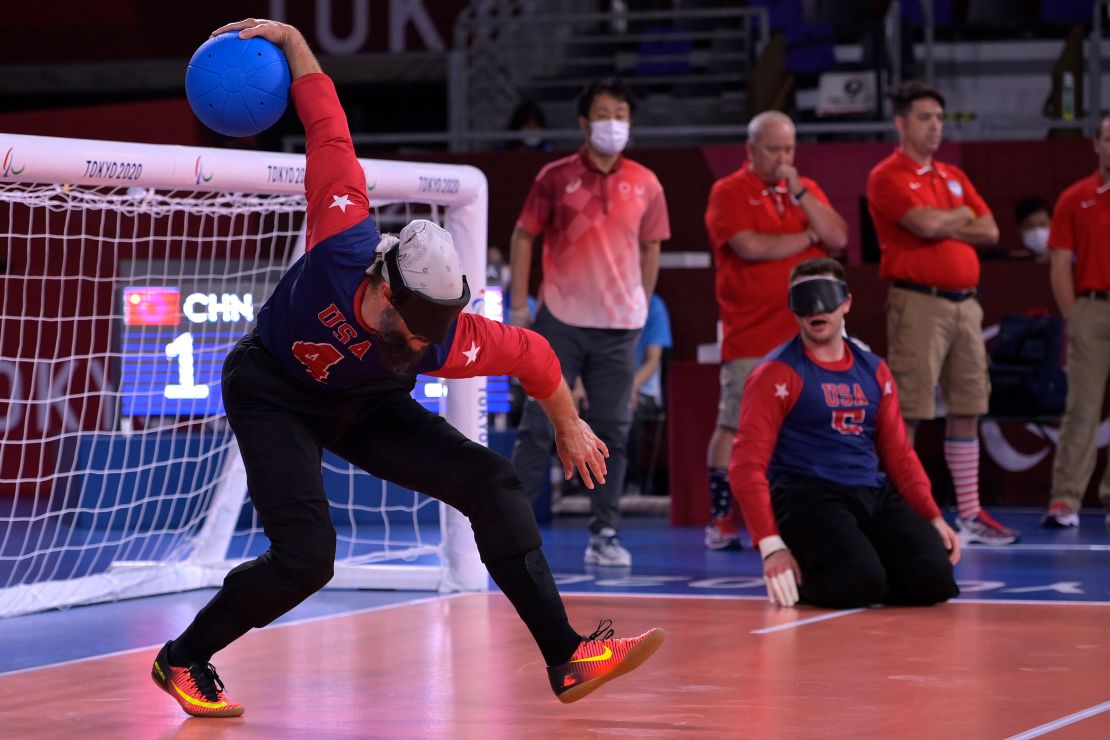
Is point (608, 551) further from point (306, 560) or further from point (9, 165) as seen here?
point (306, 560)

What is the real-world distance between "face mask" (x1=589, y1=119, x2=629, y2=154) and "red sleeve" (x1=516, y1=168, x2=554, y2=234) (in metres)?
0.28

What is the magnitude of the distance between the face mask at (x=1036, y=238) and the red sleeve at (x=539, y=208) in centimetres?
477

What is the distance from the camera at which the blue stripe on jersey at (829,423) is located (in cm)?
599

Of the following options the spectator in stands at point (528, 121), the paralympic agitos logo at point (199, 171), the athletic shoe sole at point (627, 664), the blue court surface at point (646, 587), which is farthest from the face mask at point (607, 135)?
the spectator in stands at point (528, 121)

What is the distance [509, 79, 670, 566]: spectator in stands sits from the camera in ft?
23.6

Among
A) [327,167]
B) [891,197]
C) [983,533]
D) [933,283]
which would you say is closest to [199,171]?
[327,167]

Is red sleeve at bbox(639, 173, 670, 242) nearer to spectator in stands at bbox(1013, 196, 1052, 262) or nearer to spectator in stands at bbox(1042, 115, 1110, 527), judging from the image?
spectator in stands at bbox(1042, 115, 1110, 527)

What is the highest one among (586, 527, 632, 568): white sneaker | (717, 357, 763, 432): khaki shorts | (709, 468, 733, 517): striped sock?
(717, 357, 763, 432): khaki shorts

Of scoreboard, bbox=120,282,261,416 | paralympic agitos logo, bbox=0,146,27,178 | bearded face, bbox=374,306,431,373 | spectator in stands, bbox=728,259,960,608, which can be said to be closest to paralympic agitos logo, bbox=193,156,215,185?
paralympic agitos logo, bbox=0,146,27,178

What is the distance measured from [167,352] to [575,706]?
523cm

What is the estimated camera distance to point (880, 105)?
14.0m

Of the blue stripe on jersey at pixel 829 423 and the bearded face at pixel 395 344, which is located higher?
the bearded face at pixel 395 344

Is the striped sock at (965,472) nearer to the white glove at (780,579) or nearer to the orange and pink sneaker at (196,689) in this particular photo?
the white glove at (780,579)

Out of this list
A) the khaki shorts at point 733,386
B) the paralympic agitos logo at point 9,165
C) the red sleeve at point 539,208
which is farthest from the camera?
the khaki shorts at point 733,386
